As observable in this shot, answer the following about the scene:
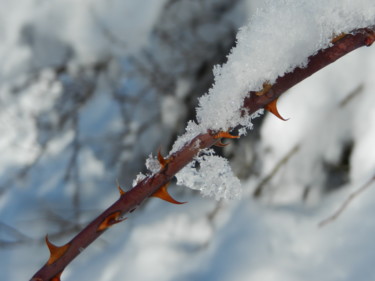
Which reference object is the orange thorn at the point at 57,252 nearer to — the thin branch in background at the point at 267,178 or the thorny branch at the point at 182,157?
the thorny branch at the point at 182,157

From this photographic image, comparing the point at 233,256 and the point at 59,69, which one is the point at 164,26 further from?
the point at 233,256

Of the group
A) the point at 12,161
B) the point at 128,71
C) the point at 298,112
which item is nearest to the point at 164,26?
the point at 128,71

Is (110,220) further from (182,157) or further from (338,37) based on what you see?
(338,37)

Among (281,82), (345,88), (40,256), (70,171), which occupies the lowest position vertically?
(281,82)

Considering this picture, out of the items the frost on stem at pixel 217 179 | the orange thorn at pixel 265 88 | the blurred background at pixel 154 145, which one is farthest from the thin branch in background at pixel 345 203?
the orange thorn at pixel 265 88

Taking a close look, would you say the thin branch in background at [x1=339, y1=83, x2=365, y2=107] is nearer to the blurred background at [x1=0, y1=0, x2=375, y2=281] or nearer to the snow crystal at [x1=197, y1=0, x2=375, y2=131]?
the blurred background at [x1=0, y1=0, x2=375, y2=281]
